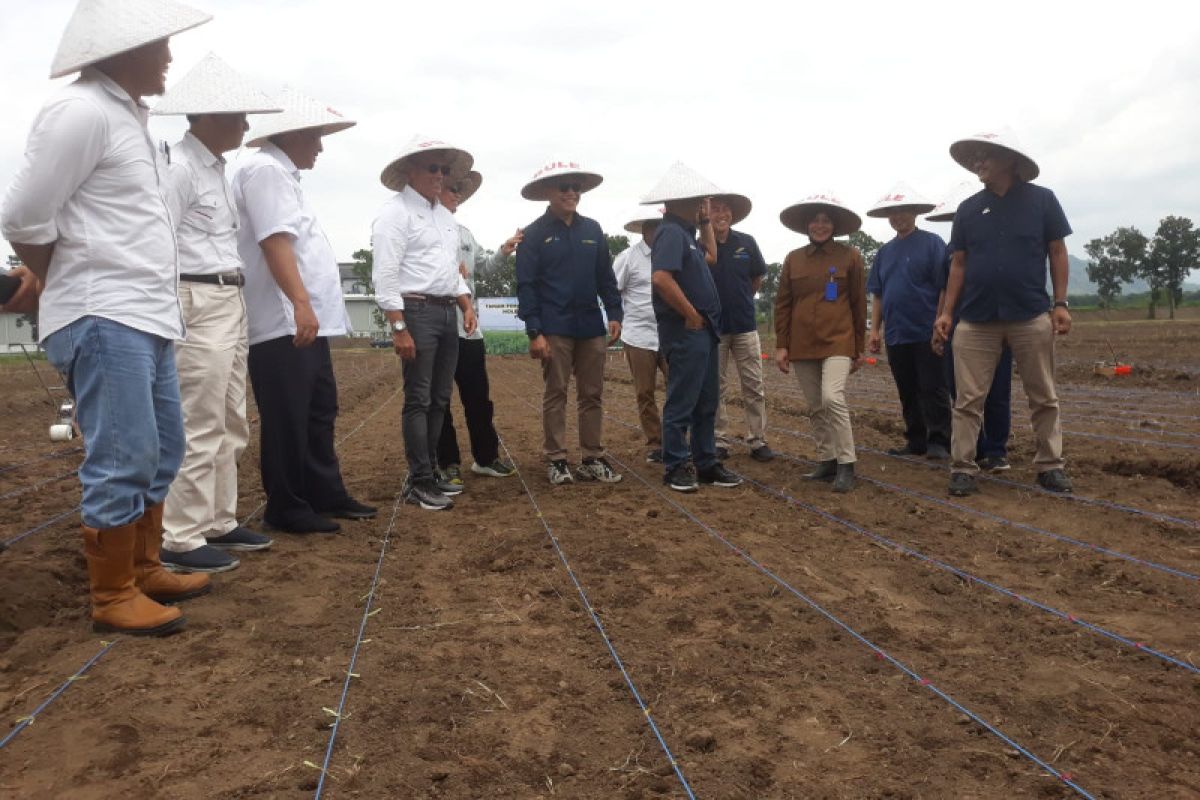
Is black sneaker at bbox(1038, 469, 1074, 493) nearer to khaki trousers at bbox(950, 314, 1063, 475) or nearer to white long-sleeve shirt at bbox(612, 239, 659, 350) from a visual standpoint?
khaki trousers at bbox(950, 314, 1063, 475)

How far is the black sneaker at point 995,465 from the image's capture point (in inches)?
194

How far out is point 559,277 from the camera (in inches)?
186

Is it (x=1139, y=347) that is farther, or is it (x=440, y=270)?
(x=1139, y=347)

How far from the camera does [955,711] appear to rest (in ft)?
6.57

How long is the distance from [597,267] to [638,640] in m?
2.78

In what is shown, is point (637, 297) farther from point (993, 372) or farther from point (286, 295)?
point (286, 295)

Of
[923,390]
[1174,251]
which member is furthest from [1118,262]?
[923,390]

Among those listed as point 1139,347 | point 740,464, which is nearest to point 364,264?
point 1139,347

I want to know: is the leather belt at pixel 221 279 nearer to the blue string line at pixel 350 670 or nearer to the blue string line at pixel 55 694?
the blue string line at pixel 350 670

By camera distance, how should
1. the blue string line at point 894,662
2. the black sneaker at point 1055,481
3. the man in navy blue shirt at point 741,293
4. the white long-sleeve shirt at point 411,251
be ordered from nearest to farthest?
1. the blue string line at point 894,662
2. the white long-sleeve shirt at point 411,251
3. the black sneaker at point 1055,481
4. the man in navy blue shirt at point 741,293

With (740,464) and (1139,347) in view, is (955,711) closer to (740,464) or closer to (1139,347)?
(740,464)

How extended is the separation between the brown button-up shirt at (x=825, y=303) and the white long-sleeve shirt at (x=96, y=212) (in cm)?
318

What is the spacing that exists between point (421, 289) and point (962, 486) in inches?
114

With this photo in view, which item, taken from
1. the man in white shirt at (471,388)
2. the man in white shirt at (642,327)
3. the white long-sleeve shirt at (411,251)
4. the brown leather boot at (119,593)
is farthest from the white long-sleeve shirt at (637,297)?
the brown leather boot at (119,593)
